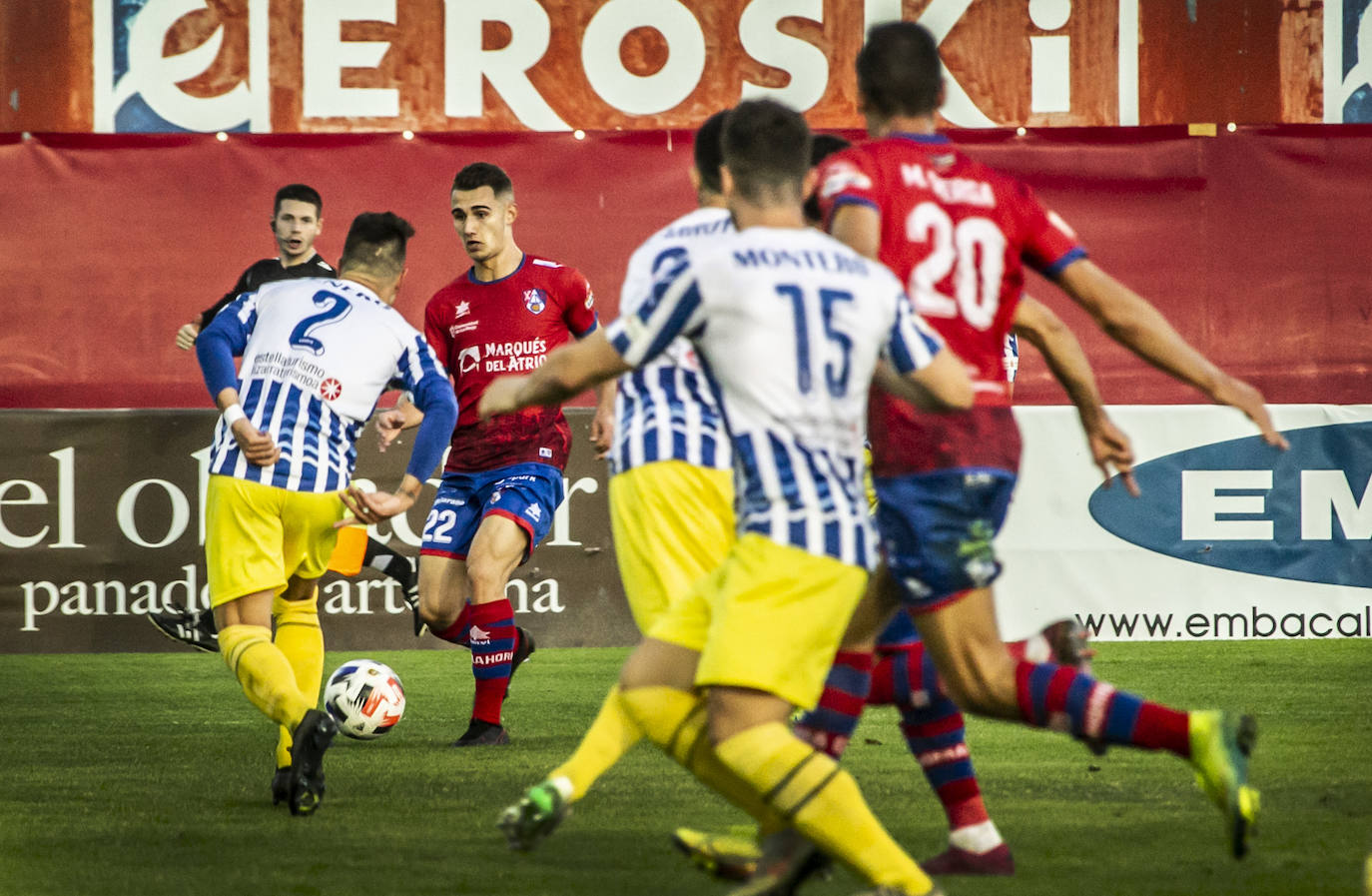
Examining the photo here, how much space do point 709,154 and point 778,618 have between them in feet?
4.98

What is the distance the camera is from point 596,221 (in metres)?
10.4

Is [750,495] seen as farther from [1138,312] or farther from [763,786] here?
[1138,312]

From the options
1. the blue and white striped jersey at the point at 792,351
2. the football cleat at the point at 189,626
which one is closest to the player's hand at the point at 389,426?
the blue and white striped jersey at the point at 792,351

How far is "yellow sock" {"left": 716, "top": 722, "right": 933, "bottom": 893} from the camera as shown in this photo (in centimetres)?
330

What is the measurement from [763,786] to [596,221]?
7.34 meters

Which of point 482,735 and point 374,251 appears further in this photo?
point 482,735

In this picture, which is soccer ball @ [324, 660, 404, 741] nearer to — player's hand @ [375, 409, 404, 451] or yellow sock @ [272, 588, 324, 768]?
yellow sock @ [272, 588, 324, 768]

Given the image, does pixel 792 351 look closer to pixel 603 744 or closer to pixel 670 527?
pixel 603 744

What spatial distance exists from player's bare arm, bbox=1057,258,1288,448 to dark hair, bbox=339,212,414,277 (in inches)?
100.0

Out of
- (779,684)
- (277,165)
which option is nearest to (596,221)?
(277,165)

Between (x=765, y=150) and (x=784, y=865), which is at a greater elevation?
(x=765, y=150)

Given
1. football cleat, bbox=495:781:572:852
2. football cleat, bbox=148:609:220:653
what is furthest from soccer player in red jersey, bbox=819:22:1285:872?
football cleat, bbox=148:609:220:653

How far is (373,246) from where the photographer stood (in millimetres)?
5762

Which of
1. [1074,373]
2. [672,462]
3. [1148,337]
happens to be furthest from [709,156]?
[1148,337]
